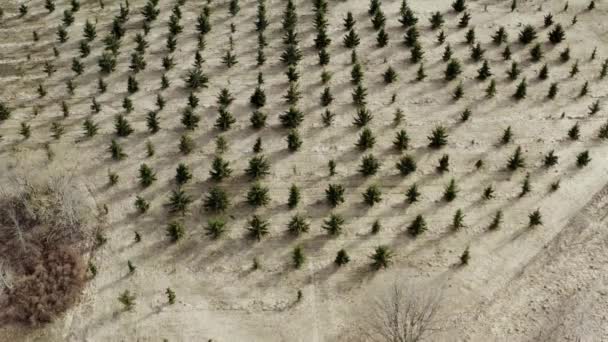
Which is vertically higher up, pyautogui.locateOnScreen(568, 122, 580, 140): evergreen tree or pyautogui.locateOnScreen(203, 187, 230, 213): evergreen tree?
pyautogui.locateOnScreen(568, 122, 580, 140): evergreen tree

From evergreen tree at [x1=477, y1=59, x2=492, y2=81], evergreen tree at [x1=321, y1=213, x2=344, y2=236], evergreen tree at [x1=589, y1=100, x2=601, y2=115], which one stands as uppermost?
evergreen tree at [x1=477, y1=59, x2=492, y2=81]

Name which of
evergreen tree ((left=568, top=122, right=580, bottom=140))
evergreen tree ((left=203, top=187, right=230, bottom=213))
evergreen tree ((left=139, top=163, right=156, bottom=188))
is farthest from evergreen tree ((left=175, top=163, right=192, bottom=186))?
evergreen tree ((left=568, top=122, right=580, bottom=140))

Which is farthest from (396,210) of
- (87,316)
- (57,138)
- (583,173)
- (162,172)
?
(57,138)

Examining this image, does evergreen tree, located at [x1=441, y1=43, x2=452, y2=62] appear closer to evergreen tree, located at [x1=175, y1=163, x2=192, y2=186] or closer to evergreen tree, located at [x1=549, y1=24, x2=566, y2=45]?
evergreen tree, located at [x1=549, y1=24, x2=566, y2=45]

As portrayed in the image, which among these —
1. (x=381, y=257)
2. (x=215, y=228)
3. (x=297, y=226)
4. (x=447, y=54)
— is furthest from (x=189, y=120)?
(x=447, y=54)

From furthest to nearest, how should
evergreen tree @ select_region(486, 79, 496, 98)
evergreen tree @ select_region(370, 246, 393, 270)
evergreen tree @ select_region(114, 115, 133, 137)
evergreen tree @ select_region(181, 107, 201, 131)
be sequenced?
evergreen tree @ select_region(486, 79, 496, 98)
evergreen tree @ select_region(181, 107, 201, 131)
evergreen tree @ select_region(114, 115, 133, 137)
evergreen tree @ select_region(370, 246, 393, 270)

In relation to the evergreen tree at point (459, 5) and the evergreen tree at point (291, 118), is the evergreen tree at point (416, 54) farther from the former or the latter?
the evergreen tree at point (291, 118)
